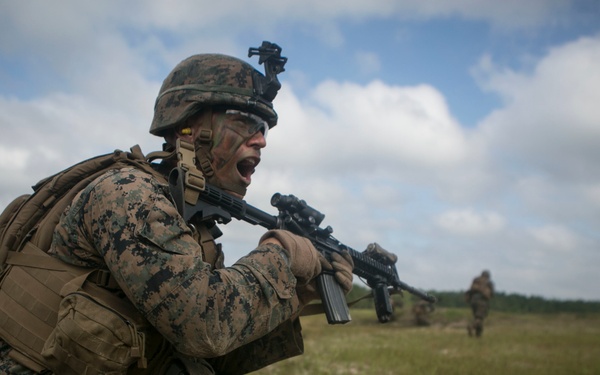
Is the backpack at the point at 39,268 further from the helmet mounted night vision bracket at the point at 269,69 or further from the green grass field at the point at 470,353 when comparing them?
the green grass field at the point at 470,353

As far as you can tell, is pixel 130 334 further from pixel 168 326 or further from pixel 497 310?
pixel 497 310

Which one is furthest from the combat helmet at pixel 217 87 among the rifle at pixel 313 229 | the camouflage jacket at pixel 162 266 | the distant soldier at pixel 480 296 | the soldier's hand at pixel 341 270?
the distant soldier at pixel 480 296

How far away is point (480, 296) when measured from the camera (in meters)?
21.9

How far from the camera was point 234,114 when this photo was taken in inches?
143

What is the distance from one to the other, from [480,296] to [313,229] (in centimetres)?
1929

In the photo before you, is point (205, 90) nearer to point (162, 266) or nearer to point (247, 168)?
point (247, 168)

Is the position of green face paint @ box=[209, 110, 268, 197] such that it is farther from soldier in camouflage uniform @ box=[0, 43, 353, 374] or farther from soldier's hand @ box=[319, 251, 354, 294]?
soldier's hand @ box=[319, 251, 354, 294]

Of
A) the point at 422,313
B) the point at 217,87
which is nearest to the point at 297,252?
the point at 217,87

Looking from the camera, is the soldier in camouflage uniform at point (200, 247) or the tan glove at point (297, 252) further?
the tan glove at point (297, 252)

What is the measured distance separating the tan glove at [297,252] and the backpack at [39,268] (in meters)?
0.72

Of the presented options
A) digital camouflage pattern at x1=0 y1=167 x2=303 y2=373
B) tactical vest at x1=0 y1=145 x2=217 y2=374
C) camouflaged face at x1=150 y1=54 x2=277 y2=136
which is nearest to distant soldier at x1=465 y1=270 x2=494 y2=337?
camouflaged face at x1=150 y1=54 x2=277 y2=136

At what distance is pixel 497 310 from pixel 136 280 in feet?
95.7

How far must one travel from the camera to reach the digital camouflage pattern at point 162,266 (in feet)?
8.22

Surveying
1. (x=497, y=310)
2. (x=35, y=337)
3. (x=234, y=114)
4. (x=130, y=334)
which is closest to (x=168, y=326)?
(x=130, y=334)
